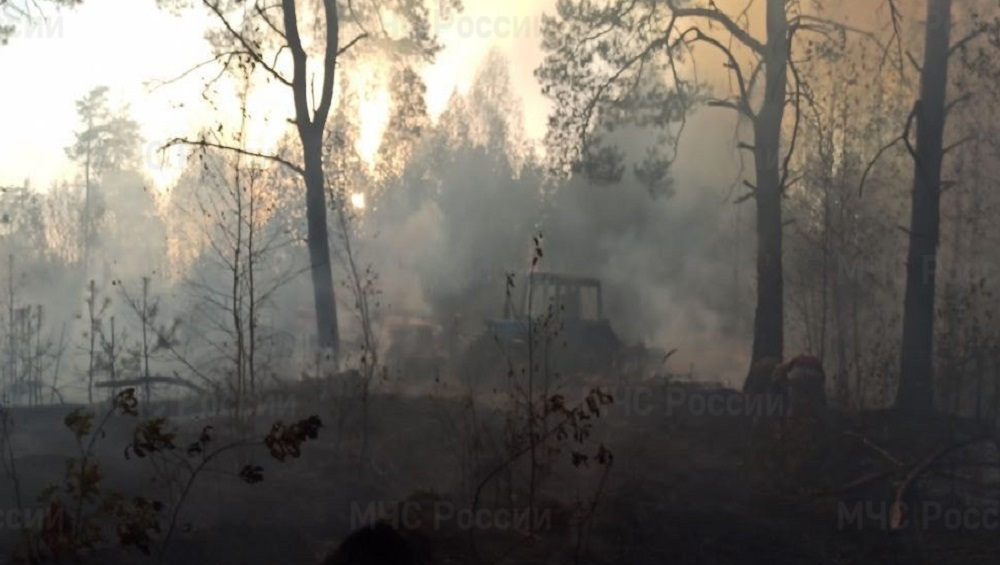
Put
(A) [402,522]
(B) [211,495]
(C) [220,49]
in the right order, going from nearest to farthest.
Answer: (A) [402,522]
(B) [211,495]
(C) [220,49]

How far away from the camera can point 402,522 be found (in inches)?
370

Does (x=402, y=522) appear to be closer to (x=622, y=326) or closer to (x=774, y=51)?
(x=774, y=51)

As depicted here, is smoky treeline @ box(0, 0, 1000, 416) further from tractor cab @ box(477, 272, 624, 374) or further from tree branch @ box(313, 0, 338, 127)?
tractor cab @ box(477, 272, 624, 374)

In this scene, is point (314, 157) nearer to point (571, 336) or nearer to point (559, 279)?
point (571, 336)

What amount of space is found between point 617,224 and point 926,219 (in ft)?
88.6

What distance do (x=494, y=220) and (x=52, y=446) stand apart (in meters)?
35.4

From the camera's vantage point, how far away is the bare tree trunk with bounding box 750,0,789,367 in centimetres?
1678

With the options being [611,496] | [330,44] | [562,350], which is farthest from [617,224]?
[611,496]

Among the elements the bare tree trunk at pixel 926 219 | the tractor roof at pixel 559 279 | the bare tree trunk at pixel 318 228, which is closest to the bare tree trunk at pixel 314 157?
the bare tree trunk at pixel 318 228

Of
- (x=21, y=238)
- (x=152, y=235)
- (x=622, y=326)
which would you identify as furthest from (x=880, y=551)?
(x=152, y=235)

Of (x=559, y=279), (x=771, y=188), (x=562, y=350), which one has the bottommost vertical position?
(x=562, y=350)

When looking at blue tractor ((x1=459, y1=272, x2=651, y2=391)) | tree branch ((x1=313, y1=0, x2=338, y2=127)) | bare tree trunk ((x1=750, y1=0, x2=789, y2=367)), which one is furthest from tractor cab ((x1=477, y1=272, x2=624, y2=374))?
tree branch ((x1=313, y1=0, x2=338, y2=127))

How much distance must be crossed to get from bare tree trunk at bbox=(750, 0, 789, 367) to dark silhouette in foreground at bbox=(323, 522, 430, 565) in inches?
385

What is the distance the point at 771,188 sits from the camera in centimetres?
1686
